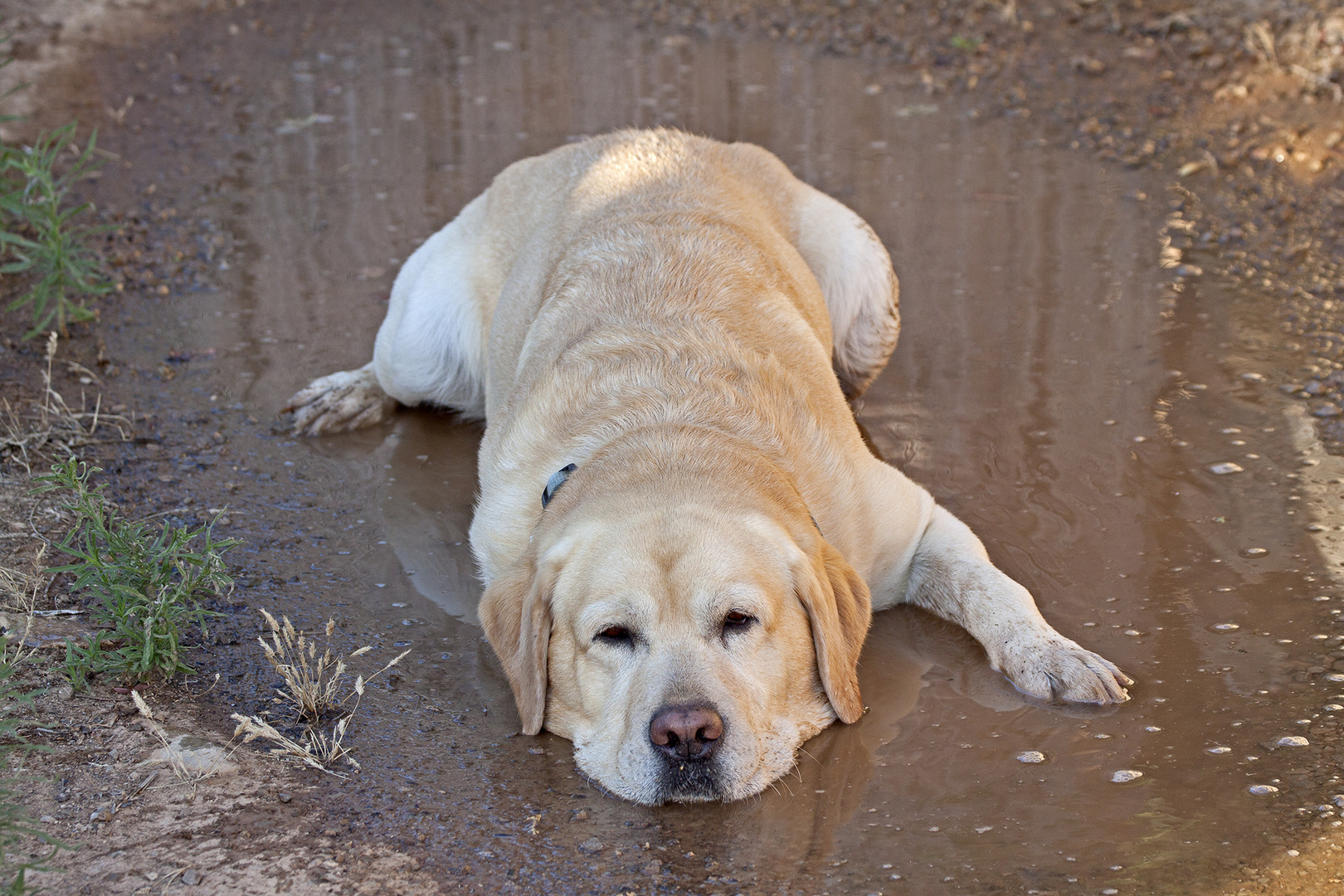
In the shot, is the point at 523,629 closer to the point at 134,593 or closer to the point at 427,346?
the point at 134,593

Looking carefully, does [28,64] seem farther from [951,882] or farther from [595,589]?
[951,882]

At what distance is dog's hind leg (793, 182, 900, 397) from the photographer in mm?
4820

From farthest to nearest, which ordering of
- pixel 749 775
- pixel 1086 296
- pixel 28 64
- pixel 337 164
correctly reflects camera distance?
pixel 28 64, pixel 337 164, pixel 1086 296, pixel 749 775

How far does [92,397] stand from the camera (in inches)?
193

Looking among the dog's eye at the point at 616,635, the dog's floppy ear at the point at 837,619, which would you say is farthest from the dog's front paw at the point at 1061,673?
the dog's eye at the point at 616,635

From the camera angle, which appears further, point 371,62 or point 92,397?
point 371,62

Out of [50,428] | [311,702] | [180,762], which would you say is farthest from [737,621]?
[50,428]

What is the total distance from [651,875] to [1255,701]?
169 cm

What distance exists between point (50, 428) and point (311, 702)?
2.02 metres

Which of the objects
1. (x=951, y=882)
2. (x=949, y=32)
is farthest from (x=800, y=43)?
(x=951, y=882)

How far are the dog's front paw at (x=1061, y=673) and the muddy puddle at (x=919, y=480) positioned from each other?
0.06 metres

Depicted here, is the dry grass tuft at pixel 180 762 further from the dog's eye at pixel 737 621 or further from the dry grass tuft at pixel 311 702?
the dog's eye at pixel 737 621

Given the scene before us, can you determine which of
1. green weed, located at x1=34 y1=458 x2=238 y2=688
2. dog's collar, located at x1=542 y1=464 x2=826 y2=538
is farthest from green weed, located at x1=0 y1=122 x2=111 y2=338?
dog's collar, located at x1=542 y1=464 x2=826 y2=538

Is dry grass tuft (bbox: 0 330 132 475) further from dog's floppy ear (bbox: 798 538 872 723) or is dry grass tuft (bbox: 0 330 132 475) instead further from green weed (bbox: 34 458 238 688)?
dog's floppy ear (bbox: 798 538 872 723)
